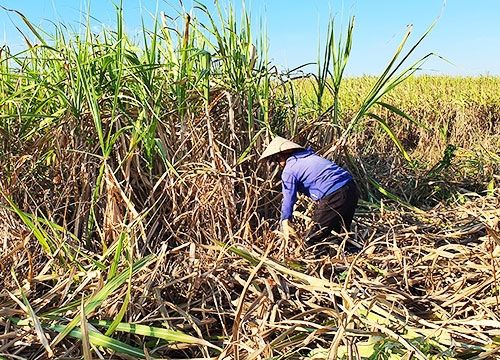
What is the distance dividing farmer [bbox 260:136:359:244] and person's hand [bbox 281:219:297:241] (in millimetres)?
73

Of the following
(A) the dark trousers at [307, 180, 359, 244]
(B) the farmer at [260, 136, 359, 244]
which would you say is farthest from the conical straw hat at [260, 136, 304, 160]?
(A) the dark trousers at [307, 180, 359, 244]

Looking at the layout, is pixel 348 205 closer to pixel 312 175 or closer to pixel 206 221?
pixel 312 175

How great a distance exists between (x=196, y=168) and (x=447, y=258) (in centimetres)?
118

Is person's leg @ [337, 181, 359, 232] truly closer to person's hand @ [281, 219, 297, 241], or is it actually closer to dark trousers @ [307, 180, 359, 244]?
dark trousers @ [307, 180, 359, 244]

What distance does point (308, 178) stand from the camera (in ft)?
8.81

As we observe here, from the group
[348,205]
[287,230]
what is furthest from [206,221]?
[348,205]

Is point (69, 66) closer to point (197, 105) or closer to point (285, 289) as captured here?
point (197, 105)

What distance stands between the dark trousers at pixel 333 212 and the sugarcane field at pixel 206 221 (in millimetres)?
10

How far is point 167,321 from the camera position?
1.84m

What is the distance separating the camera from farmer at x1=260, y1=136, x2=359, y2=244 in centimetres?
265

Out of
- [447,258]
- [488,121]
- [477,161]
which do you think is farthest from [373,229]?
[488,121]

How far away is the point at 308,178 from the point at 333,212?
0.21 meters

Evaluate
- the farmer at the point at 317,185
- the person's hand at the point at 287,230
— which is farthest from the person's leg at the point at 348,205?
the person's hand at the point at 287,230

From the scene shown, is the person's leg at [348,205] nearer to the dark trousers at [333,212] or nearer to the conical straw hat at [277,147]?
the dark trousers at [333,212]
